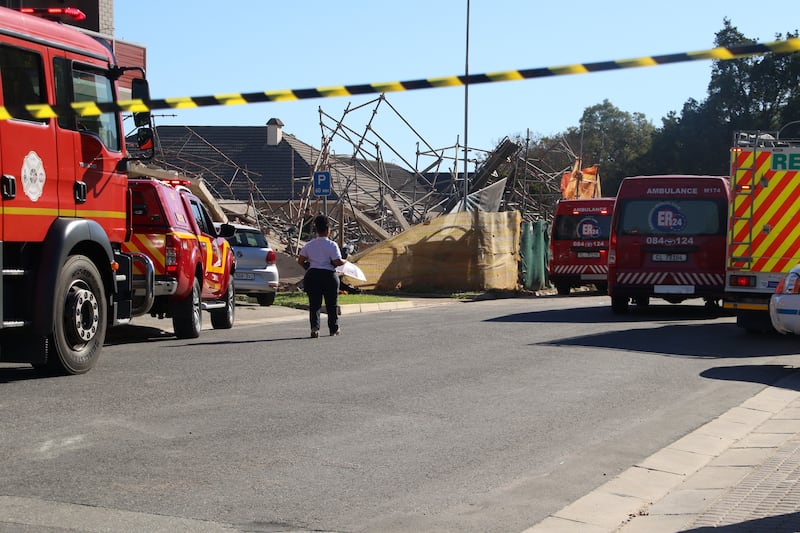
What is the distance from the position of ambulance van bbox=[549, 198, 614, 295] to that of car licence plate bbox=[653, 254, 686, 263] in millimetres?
7942

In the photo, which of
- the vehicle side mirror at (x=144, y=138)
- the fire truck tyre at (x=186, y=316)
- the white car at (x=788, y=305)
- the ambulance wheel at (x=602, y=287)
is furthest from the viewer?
the ambulance wheel at (x=602, y=287)

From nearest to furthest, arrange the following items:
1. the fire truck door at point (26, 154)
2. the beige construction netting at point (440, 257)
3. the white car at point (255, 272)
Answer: the fire truck door at point (26, 154) → the white car at point (255, 272) → the beige construction netting at point (440, 257)

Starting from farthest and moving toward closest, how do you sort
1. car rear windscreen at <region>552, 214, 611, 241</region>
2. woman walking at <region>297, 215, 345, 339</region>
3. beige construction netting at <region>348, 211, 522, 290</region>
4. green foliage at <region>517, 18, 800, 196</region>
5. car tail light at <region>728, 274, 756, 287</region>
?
green foliage at <region>517, 18, 800, 196</region>, beige construction netting at <region>348, 211, 522, 290</region>, car rear windscreen at <region>552, 214, 611, 241</region>, car tail light at <region>728, 274, 756, 287</region>, woman walking at <region>297, 215, 345, 339</region>

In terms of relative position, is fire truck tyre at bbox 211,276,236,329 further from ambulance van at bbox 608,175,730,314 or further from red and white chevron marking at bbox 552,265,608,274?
red and white chevron marking at bbox 552,265,608,274

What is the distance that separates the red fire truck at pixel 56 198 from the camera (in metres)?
10.1

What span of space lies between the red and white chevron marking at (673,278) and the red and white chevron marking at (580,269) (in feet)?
25.9

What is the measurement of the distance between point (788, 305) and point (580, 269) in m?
15.4

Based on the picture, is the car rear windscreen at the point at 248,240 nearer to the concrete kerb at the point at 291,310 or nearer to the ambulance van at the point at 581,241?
the concrete kerb at the point at 291,310

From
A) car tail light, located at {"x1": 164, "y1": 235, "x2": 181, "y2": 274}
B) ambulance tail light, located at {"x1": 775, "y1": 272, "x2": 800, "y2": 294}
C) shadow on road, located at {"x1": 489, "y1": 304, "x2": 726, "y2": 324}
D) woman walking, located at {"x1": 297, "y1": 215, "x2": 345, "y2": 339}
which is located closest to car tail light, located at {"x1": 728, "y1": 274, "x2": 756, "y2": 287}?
shadow on road, located at {"x1": 489, "y1": 304, "x2": 726, "y2": 324}

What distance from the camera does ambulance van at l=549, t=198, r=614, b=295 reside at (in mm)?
28250

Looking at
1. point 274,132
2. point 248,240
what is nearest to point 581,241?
point 248,240

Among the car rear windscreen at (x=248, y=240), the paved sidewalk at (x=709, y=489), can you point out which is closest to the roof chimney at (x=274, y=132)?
the car rear windscreen at (x=248, y=240)

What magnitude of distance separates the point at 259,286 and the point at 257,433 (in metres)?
14.8

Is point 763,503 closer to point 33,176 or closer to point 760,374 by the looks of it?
point 760,374
